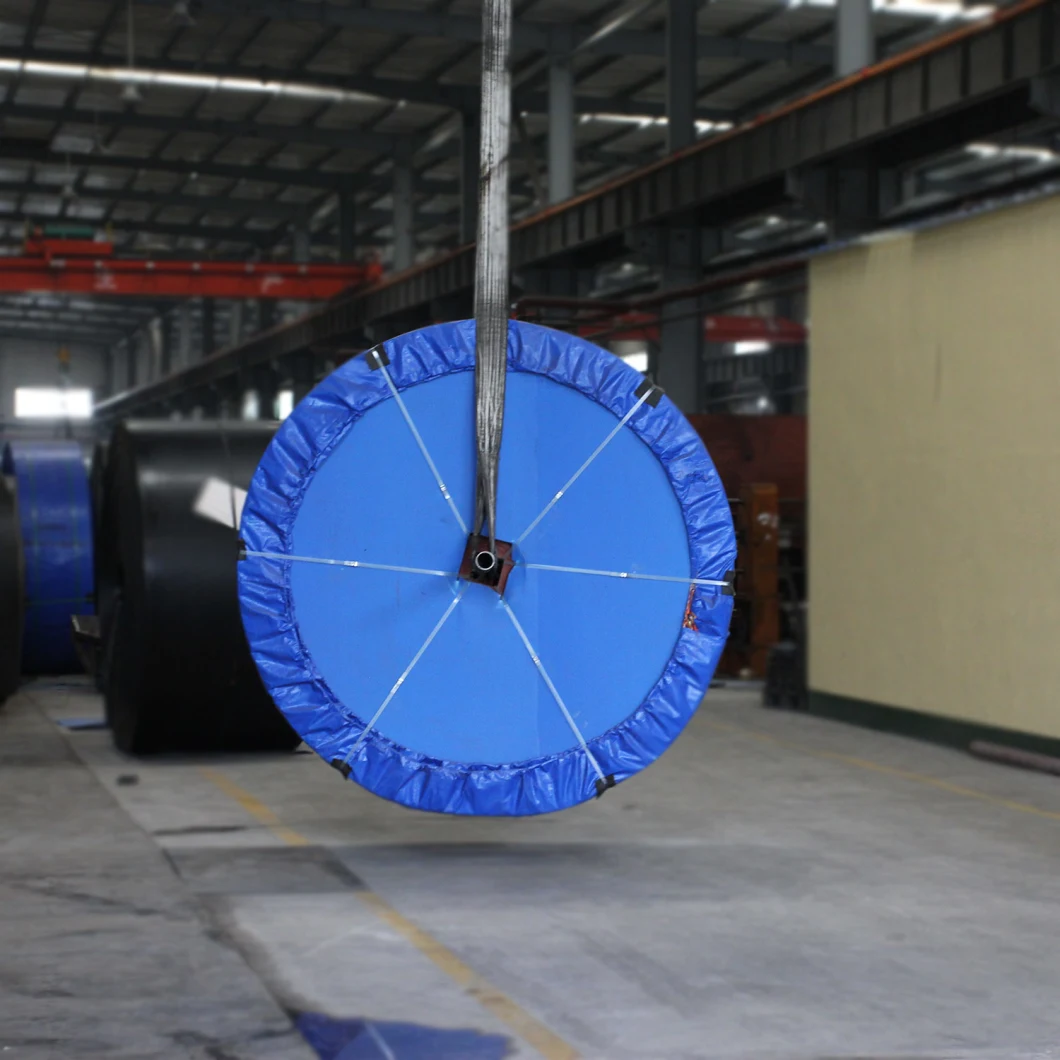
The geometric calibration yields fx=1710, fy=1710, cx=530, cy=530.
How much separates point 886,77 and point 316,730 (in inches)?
303

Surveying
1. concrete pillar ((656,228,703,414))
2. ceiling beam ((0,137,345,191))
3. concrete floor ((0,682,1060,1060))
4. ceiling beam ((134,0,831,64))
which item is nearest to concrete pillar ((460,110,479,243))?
ceiling beam ((134,0,831,64))

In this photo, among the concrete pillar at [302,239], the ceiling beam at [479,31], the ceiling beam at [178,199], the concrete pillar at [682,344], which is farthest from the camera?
the concrete pillar at [302,239]

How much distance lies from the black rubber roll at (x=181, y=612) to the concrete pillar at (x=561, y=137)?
10823 millimetres

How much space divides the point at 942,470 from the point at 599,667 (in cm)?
475

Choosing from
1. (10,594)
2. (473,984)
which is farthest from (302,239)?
(473,984)

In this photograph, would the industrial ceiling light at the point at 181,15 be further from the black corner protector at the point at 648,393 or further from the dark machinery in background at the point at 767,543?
the black corner protector at the point at 648,393

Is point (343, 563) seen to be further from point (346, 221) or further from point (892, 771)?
point (346, 221)

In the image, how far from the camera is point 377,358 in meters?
7.08

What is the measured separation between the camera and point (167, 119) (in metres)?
27.3

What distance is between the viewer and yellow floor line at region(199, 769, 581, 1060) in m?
4.75

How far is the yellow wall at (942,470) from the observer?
33.2 ft

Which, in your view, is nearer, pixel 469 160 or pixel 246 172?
pixel 469 160

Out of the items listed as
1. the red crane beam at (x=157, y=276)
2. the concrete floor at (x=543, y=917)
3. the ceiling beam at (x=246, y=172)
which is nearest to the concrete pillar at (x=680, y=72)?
the red crane beam at (x=157, y=276)

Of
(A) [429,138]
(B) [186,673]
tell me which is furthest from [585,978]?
(A) [429,138]
